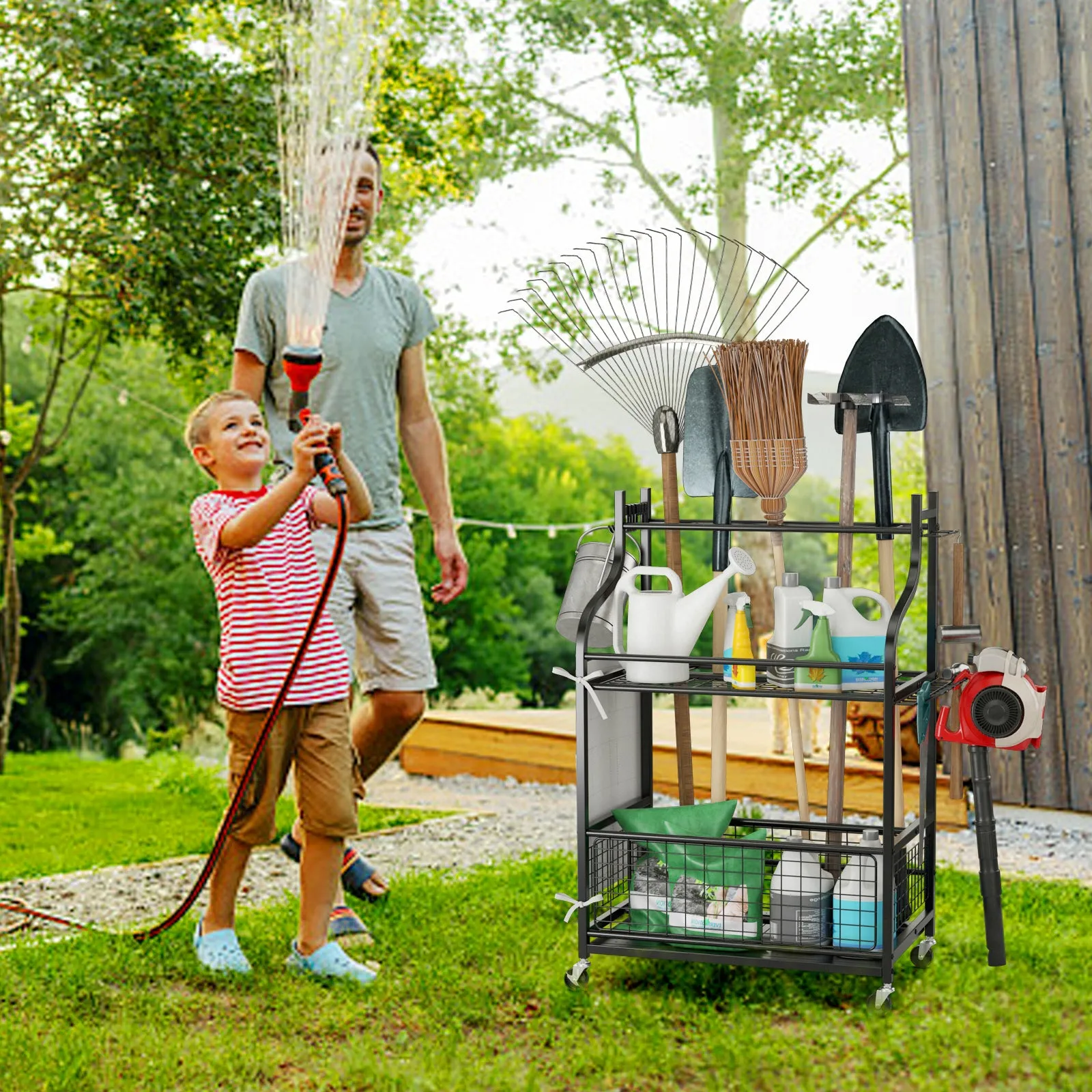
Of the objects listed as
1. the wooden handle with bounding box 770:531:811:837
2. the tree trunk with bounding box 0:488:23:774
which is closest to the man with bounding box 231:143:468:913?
the wooden handle with bounding box 770:531:811:837

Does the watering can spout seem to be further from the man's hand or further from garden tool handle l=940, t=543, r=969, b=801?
the man's hand

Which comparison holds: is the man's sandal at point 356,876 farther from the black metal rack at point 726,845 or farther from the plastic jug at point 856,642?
the plastic jug at point 856,642

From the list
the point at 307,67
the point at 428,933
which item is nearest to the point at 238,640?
the point at 428,933

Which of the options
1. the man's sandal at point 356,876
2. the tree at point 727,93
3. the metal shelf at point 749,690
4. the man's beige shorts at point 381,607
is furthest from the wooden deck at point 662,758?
the tree at point 727,93

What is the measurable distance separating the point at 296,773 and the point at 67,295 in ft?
11.7

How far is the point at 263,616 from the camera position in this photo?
8.21ft

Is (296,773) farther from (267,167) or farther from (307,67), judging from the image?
(307,67)

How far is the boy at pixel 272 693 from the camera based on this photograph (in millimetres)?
2482

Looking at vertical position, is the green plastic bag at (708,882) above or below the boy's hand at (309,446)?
below

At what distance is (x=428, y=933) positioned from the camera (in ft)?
9.02

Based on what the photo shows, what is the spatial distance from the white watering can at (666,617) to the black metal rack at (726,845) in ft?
0.11

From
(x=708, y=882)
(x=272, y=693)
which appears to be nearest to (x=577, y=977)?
(x=708, y=882)

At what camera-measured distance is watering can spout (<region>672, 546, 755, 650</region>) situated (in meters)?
2.38

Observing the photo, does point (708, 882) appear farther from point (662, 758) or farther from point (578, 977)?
point (662, 758)
